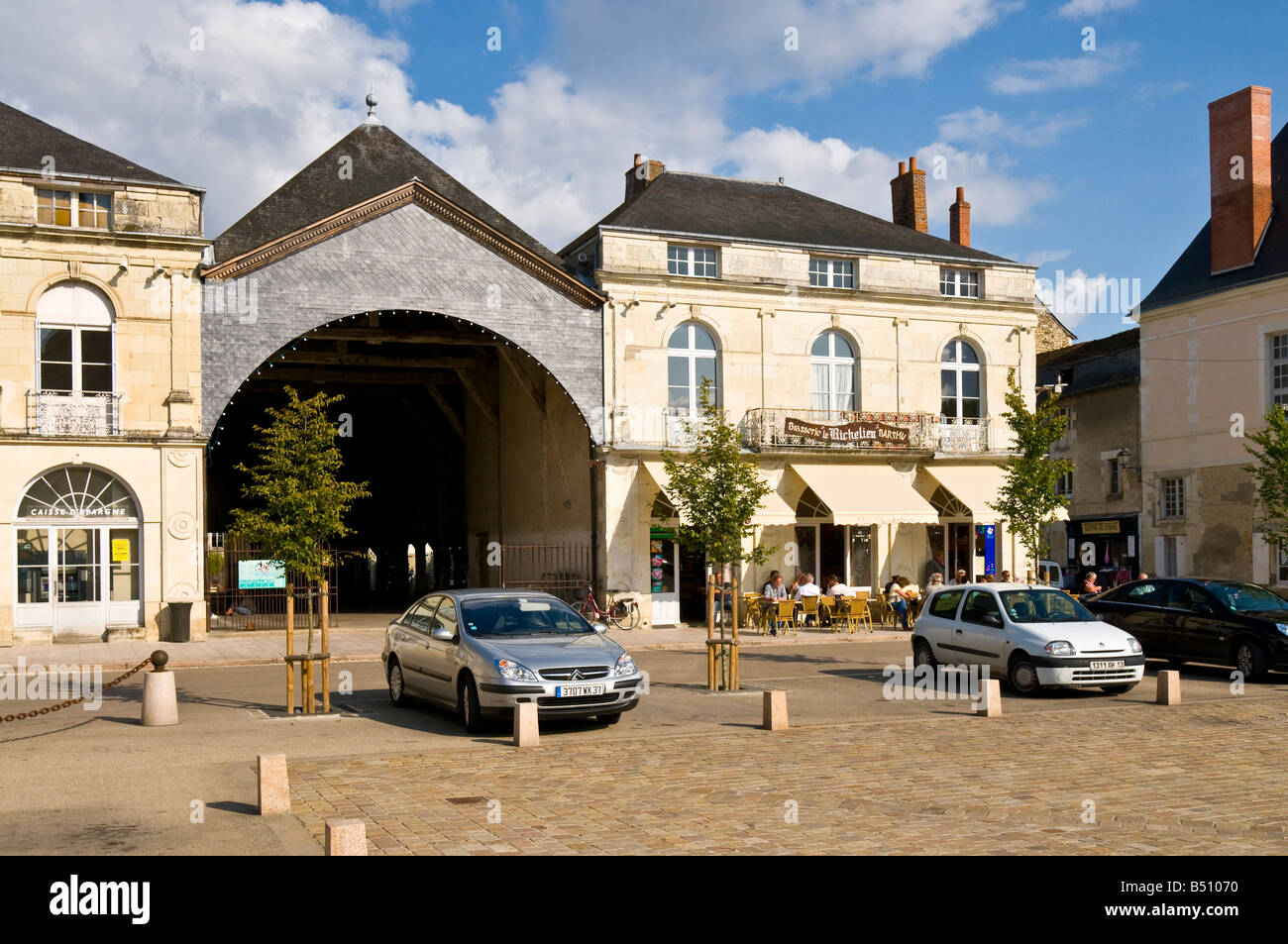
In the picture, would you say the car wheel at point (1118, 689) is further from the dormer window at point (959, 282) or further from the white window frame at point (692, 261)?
the dormer window at point (959, 282)

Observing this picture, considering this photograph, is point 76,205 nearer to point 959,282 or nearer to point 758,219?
point 758,219

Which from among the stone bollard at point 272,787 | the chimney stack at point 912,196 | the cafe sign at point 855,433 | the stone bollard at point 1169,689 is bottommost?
the stone bollard at point 1169,689

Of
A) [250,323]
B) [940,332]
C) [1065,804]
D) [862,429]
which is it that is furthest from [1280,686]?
[250,323]

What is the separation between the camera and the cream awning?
105 feet

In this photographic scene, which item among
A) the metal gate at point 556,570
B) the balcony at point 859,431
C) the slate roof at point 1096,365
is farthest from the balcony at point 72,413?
the slate roof at point 1096,365

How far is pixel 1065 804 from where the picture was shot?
8.85m

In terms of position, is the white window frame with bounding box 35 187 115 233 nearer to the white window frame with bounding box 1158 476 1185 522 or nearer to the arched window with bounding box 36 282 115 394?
the arched window with bounding box 36 282 115 394

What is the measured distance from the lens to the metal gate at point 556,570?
97.3ft

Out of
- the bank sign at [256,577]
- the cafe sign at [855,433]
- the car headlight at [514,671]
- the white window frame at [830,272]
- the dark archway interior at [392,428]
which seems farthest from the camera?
the dark archway interior at [392,428]

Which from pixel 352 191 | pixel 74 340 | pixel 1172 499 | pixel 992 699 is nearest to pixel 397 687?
pixel 992 699

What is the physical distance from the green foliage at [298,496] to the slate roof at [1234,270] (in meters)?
28.6

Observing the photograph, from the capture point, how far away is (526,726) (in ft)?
38.8

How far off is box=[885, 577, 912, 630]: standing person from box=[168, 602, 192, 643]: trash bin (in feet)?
50.9

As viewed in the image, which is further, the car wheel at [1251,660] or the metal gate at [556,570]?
the metal gate at [556,570]
